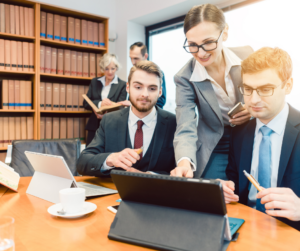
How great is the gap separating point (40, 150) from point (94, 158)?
569 mm

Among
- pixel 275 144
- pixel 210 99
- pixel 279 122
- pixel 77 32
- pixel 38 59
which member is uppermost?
pixel 77 32

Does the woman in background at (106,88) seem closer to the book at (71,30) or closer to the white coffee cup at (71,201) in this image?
the book at (71,30)

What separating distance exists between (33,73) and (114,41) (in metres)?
1.45

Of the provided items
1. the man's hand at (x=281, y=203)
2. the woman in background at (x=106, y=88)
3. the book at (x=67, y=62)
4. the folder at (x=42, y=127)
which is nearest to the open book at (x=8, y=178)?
the man's hand at (x=281, y=203)

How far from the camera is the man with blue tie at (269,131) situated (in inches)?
46.0

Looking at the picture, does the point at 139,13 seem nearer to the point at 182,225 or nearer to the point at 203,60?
the point at 203,60

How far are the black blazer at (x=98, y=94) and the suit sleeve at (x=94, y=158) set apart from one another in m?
1.43

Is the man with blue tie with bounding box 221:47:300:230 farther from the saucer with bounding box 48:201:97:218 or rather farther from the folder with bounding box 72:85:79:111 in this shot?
the folder with bounding box 72:85:79:111

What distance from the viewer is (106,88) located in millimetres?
3309

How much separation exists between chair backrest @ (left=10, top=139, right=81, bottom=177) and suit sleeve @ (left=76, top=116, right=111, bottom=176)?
29 centimetres

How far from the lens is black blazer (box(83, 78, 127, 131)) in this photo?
3.21 m

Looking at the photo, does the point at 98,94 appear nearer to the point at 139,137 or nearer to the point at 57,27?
the point at 57,27

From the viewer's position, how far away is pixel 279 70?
1.24 metres

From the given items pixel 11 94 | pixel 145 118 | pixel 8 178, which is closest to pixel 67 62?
pixel 11 94
